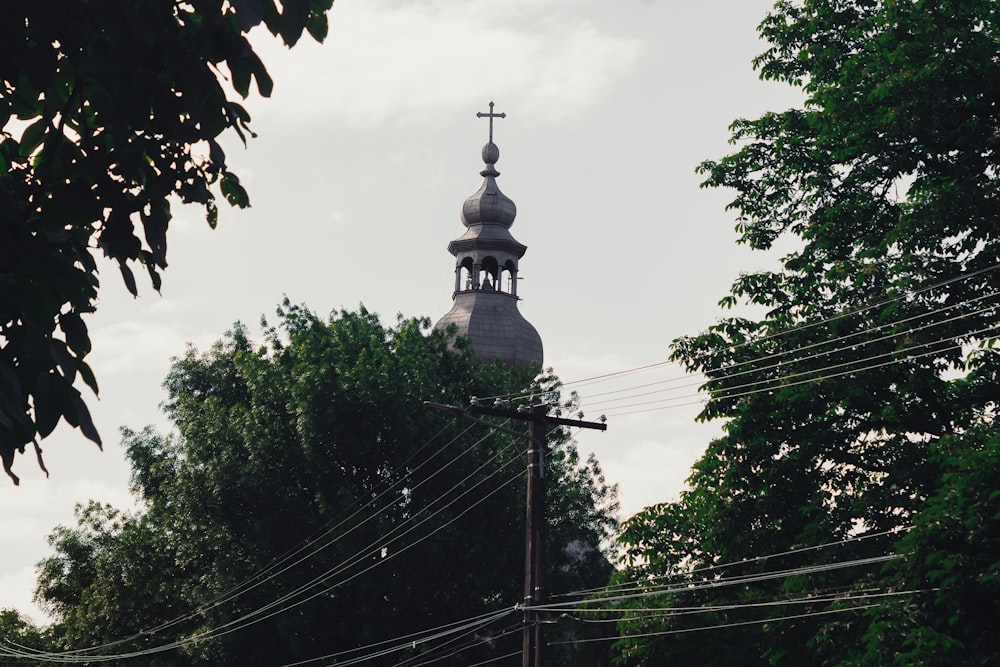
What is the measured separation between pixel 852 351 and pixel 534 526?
5997mm

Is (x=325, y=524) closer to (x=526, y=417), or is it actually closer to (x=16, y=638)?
(x=526, y=417)

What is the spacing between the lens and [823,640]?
20328 millimetres

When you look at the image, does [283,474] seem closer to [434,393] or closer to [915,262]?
[434,393]

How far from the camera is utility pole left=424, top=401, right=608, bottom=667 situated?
2069 cm

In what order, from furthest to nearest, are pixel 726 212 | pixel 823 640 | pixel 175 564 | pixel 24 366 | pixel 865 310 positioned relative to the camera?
pixel 175 564
pixel 726 212
pixel 865 310
pixel 823 640
pixel 24 366

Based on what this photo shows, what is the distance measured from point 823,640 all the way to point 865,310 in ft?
17.6

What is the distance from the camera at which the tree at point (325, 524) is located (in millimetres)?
34688

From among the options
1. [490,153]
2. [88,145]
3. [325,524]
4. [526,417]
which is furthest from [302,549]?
Answer: [490,153]

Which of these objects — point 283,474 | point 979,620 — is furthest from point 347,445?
point 979,620

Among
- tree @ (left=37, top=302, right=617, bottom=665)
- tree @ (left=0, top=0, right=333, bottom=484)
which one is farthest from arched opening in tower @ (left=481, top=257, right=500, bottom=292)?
tree @ (left=0, top=0, right=333, bottom=484)

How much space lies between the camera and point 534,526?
70.5 ft

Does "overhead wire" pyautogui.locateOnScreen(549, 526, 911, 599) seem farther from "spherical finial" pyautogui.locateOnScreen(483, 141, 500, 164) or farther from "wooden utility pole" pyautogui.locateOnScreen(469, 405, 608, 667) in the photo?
"spherical finial" pyautogui.locateOnScreen(483, 141, 500, 164)

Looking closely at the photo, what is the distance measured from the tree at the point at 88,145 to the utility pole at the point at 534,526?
48.2 ft

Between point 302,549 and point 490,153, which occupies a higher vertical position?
point 490,153
